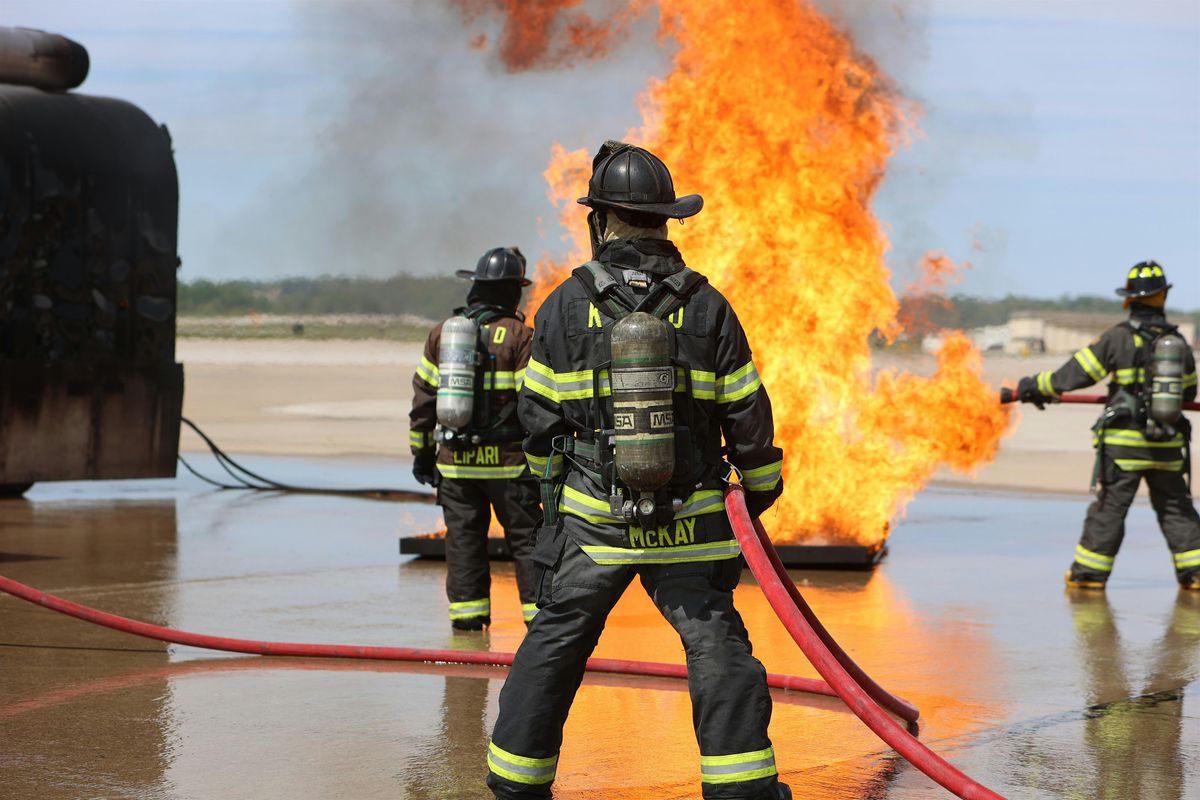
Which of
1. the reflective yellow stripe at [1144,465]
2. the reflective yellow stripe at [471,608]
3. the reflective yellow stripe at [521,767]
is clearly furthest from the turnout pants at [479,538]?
the reflective yellow stripe at [1144,465]

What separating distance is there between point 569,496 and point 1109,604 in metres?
5.34

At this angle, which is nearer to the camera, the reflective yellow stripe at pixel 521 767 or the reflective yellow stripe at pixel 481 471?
the reflective yellow stripe at pixel 521 767

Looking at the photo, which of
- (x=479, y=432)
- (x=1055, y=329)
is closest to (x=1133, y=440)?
(x=479, y=432)

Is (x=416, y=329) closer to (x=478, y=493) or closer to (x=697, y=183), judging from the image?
(x=697, y=183)

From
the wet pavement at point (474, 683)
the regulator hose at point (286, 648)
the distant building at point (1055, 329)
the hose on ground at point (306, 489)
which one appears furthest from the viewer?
the distant building at point (1055, 329)

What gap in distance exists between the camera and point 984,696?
6.32 metres

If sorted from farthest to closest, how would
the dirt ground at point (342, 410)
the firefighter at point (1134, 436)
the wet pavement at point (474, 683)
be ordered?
the dirt ground at point (342, 410) → the firefighter at point (1134, 436) → the wet pavement at point (474, 683)

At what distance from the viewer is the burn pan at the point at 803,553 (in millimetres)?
9812

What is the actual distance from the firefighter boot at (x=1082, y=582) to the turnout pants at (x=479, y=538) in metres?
3.69

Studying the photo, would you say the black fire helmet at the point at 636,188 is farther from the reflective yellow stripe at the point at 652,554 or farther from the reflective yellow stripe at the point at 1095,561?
the reflective yellow stripe at the point at 1095,561

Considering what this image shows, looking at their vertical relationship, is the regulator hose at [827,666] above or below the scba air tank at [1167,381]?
below

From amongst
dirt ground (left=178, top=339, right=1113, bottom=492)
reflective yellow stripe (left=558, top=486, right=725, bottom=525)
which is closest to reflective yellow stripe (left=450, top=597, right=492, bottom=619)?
reflective yellow stripe (left=558, top=486, right=725, bottom=525)

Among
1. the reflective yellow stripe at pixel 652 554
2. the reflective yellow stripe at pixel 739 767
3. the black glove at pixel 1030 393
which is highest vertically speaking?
the black glove at pixel 1030 393

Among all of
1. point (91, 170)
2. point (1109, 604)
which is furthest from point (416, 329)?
point (1109, 604)
